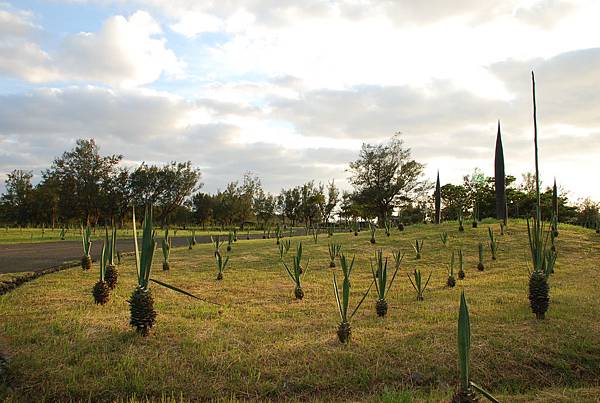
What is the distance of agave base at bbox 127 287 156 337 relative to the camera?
4871mm

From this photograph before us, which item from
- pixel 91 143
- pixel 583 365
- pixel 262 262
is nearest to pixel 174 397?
pixel 583 365

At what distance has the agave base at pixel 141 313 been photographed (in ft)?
16.0

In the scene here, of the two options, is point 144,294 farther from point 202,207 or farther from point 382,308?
point 202,207

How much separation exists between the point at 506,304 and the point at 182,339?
510cm

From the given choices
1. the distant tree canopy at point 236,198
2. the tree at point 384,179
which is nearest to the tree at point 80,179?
the distant tree canopy at point 236,198

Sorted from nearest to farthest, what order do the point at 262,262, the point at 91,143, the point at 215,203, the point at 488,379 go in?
the point at 488,379 < the point at 262,262 < the point at 91,143 < the point at 215,203

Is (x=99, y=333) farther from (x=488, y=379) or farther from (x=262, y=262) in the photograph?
(x=262, y=262)

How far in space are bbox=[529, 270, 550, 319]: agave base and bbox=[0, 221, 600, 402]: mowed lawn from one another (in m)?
0.16

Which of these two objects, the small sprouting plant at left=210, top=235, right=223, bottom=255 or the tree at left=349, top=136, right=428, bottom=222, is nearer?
the small sprouting plant at left=210, top=235, right=223, bottom=255

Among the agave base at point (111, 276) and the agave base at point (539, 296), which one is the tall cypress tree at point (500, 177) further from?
the agave base at point (111, 276)

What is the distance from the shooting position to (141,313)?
16.0 feet

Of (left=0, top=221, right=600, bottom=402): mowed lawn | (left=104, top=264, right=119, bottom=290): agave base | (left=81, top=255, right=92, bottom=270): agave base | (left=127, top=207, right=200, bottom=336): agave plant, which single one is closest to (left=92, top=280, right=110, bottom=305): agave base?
(left=0, top=221, right=600, bottom=402): mowed lawn

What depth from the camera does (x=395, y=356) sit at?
4.47 meters

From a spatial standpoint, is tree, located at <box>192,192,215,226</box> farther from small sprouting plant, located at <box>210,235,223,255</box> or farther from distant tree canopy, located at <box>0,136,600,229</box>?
small sprouting plant, located at <box>210,235,223,255</box>
